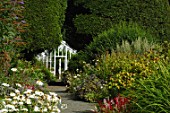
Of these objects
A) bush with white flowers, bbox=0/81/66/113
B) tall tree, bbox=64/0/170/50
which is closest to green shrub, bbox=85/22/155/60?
tall tree, bbox=64/0/170/50

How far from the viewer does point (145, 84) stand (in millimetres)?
6695

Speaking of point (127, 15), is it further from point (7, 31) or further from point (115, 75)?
point (7, 31)

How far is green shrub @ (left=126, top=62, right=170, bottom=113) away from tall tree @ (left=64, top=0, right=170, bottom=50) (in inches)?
464

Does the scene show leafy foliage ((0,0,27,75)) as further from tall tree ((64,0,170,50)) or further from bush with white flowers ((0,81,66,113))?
tall tree ((64,0,170,50))

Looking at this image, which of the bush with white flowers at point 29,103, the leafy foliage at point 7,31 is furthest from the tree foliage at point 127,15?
the bush with white flowers at point 29,103

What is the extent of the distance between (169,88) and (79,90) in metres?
5.63

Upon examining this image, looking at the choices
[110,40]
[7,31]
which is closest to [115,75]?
[7,31]

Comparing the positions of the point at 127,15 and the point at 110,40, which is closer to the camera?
the point at 110,40

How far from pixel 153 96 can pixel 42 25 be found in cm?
1034

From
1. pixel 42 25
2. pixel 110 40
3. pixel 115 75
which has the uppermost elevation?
pixel 42 25

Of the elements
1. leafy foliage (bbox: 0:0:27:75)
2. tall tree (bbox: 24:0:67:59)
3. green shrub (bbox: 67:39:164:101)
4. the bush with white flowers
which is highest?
tall tree (bbox: 24:0:67:59)

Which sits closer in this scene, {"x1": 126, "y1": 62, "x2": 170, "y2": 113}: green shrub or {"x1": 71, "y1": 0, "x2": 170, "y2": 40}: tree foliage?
{"x1": 126, "y1": 62, "x2": 170, "y2": 113}: green shrub

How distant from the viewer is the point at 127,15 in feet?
61.0

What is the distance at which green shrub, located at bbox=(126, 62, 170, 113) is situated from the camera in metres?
6.18
